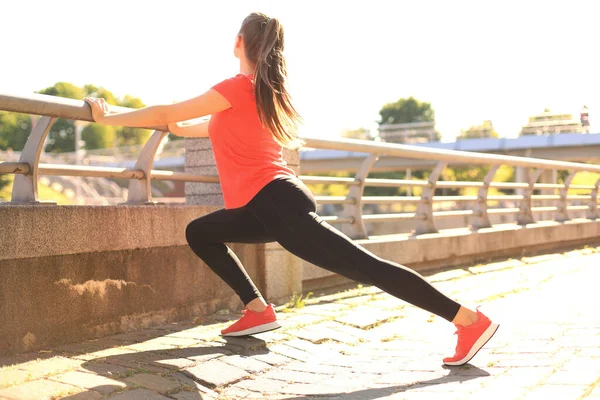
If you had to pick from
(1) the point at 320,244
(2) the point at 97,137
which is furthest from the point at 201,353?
(2) the point at 97,137

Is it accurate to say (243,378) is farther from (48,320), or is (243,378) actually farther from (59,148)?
(59,148)

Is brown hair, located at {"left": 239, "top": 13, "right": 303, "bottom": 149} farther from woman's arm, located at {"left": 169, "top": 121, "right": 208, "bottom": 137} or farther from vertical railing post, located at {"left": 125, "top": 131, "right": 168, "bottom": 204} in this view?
vertical railing post, located at {"left": 125, "top": 131, "right": 168, "bottom": 204}

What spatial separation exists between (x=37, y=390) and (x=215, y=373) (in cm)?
93

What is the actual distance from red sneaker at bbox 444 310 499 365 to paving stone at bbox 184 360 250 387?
3.66 feet

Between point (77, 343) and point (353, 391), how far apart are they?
169cm

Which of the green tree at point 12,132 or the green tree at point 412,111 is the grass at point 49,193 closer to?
the green tree at point 12,132

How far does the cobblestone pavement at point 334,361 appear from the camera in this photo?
12.1 feet

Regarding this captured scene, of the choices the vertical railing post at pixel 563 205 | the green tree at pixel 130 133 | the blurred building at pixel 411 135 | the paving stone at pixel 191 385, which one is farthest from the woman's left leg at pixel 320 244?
the green tree at pixel 130 133

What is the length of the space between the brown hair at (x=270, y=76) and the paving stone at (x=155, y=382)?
1332 mm

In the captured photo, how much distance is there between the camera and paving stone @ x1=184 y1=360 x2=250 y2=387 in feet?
13.1

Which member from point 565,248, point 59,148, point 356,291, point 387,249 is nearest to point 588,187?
point 565,248

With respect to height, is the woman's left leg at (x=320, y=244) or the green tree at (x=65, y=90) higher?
the green tree at (x=65, y=90)

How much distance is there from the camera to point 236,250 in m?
6.03

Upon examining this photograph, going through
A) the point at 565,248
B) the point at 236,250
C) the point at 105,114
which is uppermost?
the point at 105,114
